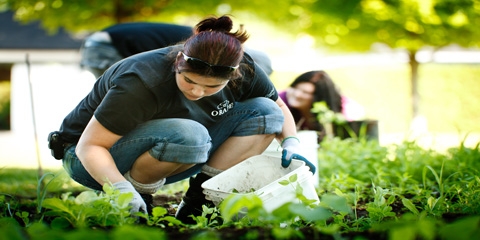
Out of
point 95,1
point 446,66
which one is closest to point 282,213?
point 95,1

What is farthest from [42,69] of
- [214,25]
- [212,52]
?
[212,52]

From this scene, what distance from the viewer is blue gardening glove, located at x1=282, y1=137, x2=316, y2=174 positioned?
202cm

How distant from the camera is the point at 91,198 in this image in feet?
4.91

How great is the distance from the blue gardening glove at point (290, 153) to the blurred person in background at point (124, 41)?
1.47 meters

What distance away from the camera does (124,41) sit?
3.63 metres

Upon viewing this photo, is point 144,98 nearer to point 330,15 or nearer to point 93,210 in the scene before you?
point 93,210

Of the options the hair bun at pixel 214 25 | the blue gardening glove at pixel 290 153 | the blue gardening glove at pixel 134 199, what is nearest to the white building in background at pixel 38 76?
the blue gardening glove at pixel 290 153

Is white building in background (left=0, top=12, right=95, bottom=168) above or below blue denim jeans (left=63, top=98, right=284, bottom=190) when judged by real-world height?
below

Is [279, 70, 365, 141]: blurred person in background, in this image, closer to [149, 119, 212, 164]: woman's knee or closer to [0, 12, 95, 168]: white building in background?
[149, 119, 212, 164]: woman's knee

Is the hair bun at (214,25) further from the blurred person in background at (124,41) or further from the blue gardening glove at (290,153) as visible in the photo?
the blurred person in background at (124,41)

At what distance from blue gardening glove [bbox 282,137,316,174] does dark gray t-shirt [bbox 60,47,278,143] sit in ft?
0.94

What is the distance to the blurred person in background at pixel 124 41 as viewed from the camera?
140 inches

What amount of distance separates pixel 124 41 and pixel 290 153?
6.46 feet

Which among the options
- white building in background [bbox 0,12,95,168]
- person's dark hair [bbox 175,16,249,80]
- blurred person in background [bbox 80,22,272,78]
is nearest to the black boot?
person's dark hair [bbox 175,16,249,80]
